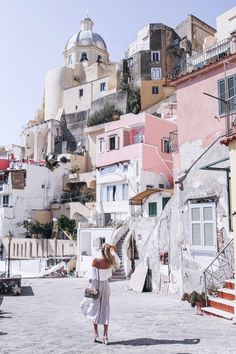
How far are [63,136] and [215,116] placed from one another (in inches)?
1807

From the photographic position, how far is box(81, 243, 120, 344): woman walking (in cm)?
680

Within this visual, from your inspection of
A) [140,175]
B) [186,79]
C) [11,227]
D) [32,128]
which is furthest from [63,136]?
[186,79]

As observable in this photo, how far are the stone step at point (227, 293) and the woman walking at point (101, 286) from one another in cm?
392

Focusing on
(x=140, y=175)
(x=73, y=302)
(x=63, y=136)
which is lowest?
(x=73, y=302)

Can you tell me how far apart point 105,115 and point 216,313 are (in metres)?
43.7

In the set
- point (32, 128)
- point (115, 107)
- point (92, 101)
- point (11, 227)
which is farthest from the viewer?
point (32, 128)

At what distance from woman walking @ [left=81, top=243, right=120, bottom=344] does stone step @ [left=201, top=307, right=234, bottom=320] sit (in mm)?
3403

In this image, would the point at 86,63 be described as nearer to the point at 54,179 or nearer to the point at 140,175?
the point at 54,179

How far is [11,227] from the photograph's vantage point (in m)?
40.5

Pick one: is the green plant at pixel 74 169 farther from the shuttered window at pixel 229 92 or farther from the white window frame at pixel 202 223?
the white window frame at pixel 202 223

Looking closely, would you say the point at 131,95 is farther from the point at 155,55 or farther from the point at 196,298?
the point at 196,298

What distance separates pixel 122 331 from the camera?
24.6 ft

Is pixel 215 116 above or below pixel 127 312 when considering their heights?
above

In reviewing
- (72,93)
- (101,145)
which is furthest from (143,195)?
(72,93)
